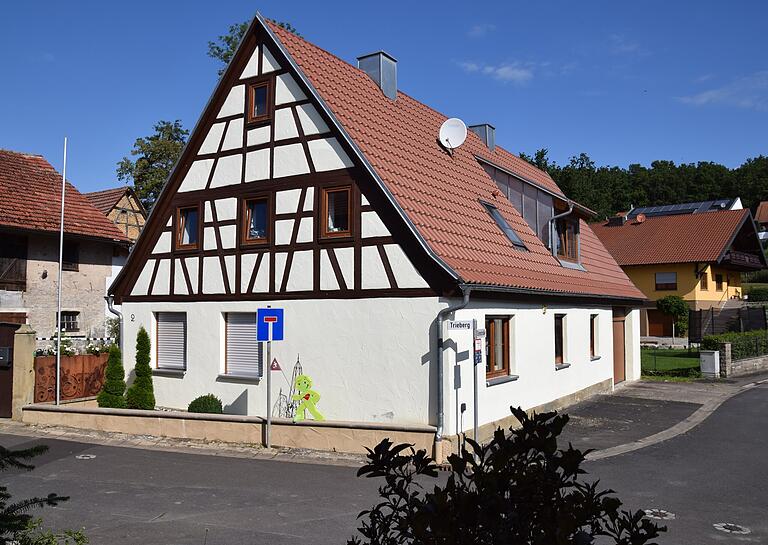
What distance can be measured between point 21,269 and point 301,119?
14.3m

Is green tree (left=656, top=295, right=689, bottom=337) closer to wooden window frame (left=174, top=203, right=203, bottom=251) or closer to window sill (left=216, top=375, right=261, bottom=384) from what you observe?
window sill (left=216, top=375, right=261, bottom=384)

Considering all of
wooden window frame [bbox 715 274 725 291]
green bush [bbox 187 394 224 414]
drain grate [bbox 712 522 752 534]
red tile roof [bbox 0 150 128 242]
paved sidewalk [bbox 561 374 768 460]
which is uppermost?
red tile roof [bbox 0 150 128 242]

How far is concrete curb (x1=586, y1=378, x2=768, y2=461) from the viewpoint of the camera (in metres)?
11.9

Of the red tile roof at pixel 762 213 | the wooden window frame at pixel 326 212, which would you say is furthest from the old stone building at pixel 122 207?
the red tile roof at pixel 762 213

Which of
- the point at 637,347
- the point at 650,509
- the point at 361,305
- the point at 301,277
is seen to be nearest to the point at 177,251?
the point at 301,277

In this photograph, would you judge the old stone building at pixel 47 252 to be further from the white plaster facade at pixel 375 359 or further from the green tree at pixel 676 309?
the green tree at pixel 676 309

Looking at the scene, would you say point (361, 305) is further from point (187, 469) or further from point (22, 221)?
point (22, 221)

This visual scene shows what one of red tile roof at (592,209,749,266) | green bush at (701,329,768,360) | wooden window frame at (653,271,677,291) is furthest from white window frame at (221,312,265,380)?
wooden window frame at (653,271,677,291)

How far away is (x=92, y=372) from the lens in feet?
56.7

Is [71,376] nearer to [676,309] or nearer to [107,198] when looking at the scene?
[107,198]

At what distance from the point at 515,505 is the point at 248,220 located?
495 inches

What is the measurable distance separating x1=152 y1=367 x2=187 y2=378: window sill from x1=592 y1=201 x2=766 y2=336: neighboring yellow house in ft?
110

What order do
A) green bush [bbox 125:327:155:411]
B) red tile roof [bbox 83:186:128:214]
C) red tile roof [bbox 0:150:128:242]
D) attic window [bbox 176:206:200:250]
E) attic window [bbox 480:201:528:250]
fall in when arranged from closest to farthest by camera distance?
green bush [bbox 125:327:155:411] → attic window [bbox 480:201:528:250] → attic window [bbox 176:206:200:250] → red tile roof [bbox 0:150:128:242] → red tile roof [bbox 83:186:128:214]

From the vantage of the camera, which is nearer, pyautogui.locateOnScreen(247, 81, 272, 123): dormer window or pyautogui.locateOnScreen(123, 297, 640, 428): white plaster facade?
pyautogui.locateOnScreen(123, 297, 640, 428): white plaster facade
